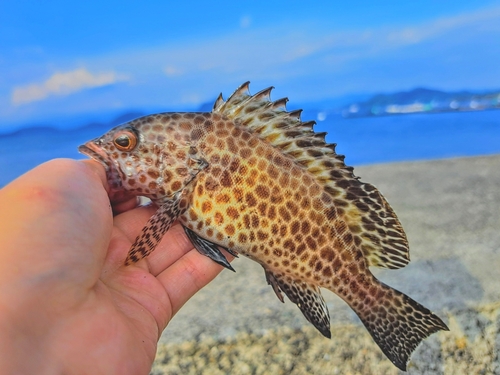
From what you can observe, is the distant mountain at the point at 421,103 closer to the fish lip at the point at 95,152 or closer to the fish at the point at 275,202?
the fish at the point at 275,202

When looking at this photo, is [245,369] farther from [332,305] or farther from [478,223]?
[478,223]

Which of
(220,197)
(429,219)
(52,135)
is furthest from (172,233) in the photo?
(52,135)

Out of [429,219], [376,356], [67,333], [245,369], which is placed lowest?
[429,219]

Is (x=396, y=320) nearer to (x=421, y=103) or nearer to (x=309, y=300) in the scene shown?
(x=309, y=300)

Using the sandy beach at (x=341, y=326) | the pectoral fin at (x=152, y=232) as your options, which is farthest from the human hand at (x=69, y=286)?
the sandy beach at (x=341, y=326)

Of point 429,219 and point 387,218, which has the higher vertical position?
point 387,218

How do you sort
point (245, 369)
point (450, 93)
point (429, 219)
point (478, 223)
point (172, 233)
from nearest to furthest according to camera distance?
point (172, 233)
point (245, 369)
point (478, 223)
point (429, 219)
point (450, 93)
